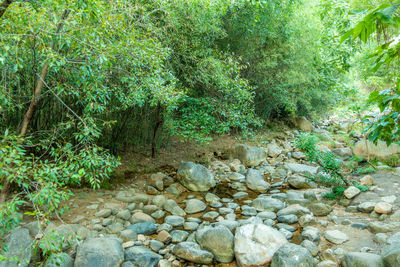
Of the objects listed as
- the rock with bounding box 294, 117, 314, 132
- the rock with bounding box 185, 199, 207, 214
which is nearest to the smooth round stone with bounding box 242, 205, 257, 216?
the rock with bounding box 185, 199, 207, 214

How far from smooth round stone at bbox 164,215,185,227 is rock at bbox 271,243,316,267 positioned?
137 cm

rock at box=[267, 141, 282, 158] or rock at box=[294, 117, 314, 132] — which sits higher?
rock at box=[294, 117, 314, 132]

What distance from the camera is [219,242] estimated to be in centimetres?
293

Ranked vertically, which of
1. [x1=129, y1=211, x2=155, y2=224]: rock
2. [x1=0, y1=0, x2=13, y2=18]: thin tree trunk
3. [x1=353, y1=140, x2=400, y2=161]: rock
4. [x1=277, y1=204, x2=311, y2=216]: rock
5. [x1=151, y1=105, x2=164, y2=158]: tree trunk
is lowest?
[x1=277, y1=204, x2=311, y2=216]: rock

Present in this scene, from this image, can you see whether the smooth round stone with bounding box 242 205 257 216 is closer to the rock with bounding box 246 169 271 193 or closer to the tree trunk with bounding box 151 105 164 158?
the rock with bounding box 246 169 271 193

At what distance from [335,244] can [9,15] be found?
3824mm

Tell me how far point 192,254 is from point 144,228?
2.66 ft

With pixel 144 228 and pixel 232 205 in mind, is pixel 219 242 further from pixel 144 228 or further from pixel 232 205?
pixel 232 205

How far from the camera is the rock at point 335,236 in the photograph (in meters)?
2.99

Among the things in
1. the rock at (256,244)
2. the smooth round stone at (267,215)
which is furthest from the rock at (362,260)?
the smooth round stone at (267,215)

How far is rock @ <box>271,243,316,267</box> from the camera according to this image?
97.4 inches

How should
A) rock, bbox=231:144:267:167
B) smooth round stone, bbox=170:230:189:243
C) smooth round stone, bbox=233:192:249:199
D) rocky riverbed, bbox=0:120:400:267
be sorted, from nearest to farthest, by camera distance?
rocky riverbed, bbox=0:120:400:267 < smooth round stone, bbox=170:230:189:243 < smooth round stone, bbox=233:192:249:199 < rock, bbox=231:144:267:167

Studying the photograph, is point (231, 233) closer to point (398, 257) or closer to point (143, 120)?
point (398, 257)

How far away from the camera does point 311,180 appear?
15.9ft
